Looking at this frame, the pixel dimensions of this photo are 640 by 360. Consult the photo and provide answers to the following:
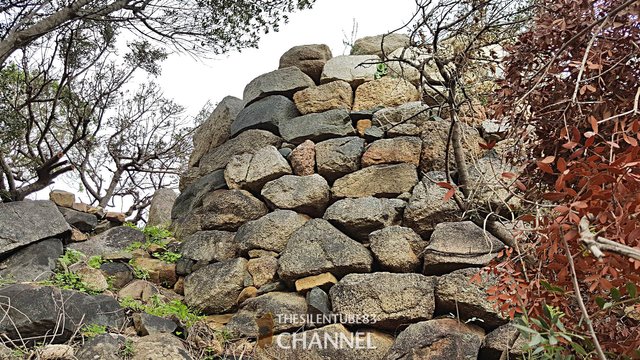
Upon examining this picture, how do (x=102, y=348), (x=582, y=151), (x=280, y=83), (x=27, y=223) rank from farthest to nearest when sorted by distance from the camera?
(x=280, y=83) → (x=27, y=223) → (x=102, y=348) → (x=582, y=151)

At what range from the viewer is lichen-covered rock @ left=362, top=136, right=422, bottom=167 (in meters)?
4.02

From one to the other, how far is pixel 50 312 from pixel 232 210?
150 centimetres

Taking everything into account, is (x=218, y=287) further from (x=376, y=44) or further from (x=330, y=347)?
(x=376, y=44)

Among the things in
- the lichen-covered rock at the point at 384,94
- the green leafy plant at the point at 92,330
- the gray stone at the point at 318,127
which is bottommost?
the green leafy plant at the point at 92,330

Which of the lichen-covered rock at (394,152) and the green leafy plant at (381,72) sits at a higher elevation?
the green leafy plant at (381,72)

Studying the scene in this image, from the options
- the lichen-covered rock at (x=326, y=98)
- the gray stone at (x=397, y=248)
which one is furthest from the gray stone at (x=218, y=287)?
the lichen-covered rock at (x=326, y=98)

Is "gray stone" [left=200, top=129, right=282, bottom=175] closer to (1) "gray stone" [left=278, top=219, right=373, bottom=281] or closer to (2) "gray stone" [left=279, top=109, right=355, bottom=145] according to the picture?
(2) "gray stone" [left=279, top=109, right=355, bottom=145]

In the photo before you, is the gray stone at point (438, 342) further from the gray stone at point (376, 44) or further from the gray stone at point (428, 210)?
the gray stone at point (376, 44)

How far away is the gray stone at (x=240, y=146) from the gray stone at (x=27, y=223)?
4.21 feet

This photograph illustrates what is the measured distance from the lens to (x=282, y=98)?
484 centimetres

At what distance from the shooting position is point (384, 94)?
460 cm

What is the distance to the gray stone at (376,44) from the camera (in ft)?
16.6

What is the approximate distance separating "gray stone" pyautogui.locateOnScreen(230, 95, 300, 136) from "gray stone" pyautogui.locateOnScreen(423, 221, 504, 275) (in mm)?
1861

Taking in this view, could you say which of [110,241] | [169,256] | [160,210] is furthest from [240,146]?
[160,210]
